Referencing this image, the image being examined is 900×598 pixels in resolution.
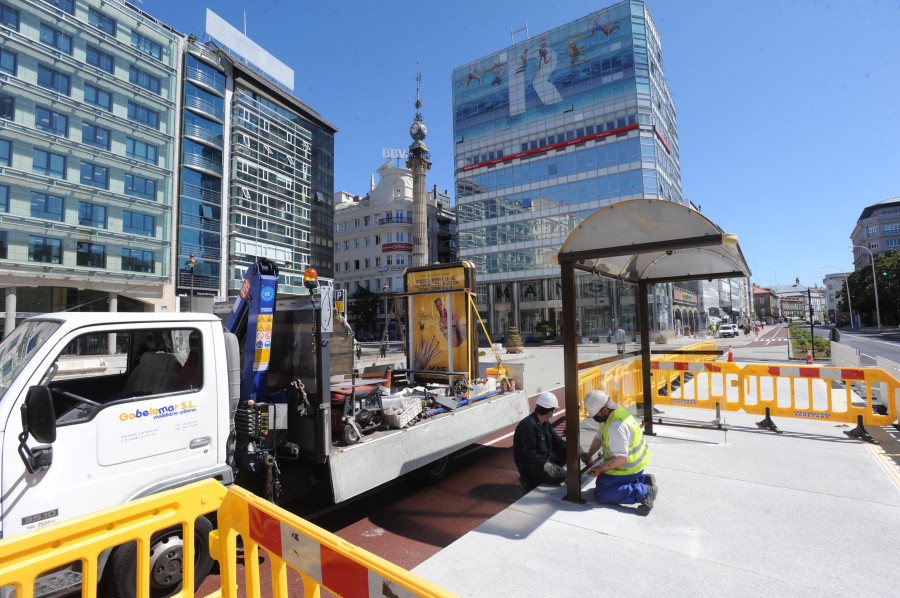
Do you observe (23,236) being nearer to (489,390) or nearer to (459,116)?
(489,390)

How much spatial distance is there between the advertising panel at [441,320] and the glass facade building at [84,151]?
25.9 m

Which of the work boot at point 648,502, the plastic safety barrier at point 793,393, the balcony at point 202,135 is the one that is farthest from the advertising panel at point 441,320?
the balcony at point 202,135

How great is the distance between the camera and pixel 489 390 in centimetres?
750

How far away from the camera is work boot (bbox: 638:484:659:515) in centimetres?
466

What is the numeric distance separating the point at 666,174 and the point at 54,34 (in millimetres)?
53322

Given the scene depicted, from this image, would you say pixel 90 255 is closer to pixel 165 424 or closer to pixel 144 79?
pixel 144 79

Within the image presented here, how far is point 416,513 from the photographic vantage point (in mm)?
5184

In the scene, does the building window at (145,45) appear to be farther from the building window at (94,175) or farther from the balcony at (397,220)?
the balcony at (397,220)

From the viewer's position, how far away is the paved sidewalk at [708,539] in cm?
341

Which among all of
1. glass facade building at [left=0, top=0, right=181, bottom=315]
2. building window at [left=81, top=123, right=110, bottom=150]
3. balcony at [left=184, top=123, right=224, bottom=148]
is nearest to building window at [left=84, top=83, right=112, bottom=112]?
glass facade building at [left=0, top=0, right=181, bottom=315]

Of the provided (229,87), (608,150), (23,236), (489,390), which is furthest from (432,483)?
(608,150)

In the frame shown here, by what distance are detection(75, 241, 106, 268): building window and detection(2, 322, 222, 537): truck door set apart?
31972 millimetres

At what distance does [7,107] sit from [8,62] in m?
2.65

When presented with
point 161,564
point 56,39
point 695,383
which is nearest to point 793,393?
point 695,383
